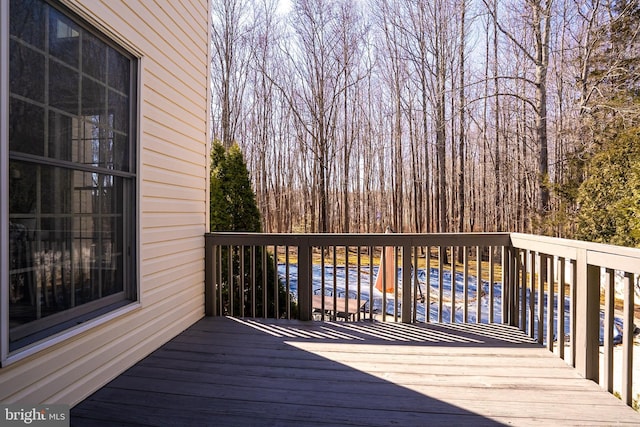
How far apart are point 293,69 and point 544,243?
10.2 m

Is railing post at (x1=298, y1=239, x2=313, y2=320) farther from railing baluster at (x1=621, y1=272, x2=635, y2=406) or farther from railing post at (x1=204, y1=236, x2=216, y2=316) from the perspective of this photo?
railing baluster at (x1=621, y1=272, x2=635, y2=406)

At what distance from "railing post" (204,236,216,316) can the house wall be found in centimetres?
5

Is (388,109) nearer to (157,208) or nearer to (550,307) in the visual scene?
(550,307)

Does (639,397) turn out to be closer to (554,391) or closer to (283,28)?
(554,391)

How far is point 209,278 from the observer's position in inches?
145

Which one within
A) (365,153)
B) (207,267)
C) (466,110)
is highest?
(466,110)

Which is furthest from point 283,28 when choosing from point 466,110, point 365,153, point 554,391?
point 554,391

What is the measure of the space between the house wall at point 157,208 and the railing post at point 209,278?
5 centimetres

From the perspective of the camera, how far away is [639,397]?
3.20m

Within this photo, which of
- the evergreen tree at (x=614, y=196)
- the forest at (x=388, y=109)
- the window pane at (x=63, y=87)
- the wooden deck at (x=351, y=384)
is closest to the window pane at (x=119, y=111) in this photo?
the window pane at (x=63, y=87)

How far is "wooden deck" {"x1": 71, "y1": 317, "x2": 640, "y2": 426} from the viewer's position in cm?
185

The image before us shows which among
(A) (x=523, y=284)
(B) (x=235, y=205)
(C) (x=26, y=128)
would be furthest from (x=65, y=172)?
(A) (x=523, y=284)

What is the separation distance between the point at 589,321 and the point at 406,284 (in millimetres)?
1468

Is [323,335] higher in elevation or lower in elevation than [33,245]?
lower
